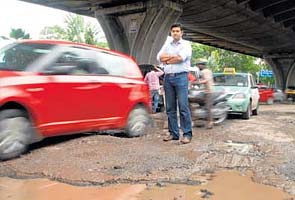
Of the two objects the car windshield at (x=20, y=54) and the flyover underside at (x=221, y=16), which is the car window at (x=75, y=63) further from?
the flyover underside at (x=221, y=16)

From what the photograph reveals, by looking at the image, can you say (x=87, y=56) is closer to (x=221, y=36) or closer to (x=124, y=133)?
(x=124, y=133)

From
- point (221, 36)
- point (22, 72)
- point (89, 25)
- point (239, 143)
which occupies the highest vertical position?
point (89, 25)

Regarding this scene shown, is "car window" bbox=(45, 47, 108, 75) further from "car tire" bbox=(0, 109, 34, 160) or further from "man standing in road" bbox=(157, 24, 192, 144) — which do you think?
"man standing in road" bbox=(157, 24, 192, 144)

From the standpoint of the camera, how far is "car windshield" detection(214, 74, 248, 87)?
43.2 feet

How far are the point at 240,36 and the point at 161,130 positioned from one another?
30.3 m

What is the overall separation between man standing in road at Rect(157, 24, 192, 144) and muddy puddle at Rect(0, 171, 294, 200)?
242cm

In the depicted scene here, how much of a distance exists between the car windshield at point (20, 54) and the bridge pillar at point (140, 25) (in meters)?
15.4

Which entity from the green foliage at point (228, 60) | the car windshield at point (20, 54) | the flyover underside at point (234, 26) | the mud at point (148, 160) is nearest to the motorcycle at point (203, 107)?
the mud at point (148, 160)

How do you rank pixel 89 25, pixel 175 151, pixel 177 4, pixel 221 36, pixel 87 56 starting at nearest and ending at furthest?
pixel 175 151 < pixel 87 56 < pixel 177 4 < pixel 221 36 < pixel 89 25

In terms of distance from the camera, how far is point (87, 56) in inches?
270

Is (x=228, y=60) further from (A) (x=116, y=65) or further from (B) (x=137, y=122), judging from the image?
(A) (x=116, y=65)

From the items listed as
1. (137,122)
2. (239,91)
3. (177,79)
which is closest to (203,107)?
(137,122)

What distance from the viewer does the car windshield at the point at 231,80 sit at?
43.2ft

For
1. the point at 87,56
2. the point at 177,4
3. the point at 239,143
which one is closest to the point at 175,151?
the point at 239,143
